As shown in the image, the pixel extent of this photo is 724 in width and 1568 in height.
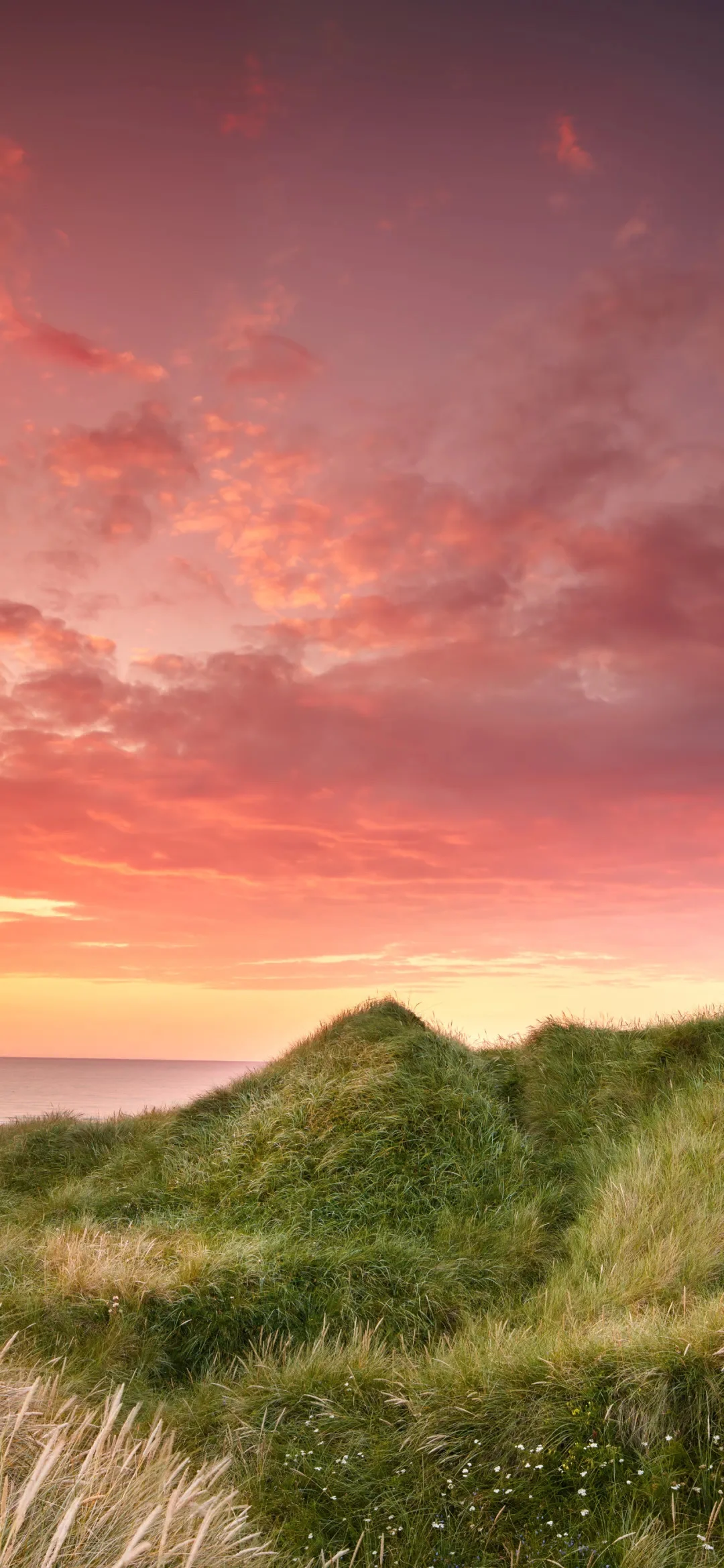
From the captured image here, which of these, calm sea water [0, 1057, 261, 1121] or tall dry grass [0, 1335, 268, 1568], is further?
calm sea water [0, 1057, 261, 1121]

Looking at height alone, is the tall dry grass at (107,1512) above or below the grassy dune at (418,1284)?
above

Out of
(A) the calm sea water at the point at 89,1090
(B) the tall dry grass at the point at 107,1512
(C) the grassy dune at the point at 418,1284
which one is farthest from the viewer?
(A) the calm sea water at the point at 89,1090

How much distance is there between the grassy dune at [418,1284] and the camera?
16.5 ft

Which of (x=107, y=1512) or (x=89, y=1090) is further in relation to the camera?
(x=89, y=1090)

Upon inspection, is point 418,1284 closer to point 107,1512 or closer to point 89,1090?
point 107,1512

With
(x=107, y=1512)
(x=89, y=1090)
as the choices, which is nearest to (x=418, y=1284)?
(x=107, y=1512)

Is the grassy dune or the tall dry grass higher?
the tall dry grass

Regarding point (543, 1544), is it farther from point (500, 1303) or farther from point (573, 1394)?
point (500, 1303)

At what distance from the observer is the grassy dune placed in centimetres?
504

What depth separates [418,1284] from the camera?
7992 millimetres

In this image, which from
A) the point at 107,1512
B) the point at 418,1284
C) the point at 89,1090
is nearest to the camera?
the point at 107,1512

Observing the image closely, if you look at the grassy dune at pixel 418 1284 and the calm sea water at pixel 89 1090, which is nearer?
the grassy dune at pixel 418 1284

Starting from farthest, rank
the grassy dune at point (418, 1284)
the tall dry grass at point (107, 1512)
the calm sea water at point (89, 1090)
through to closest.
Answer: the calm sea water at point (89, 1090)
the grassy dune at point (418, 1284)
the tall dry grass at point (107, 1512)

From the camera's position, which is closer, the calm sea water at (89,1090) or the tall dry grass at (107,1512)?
the tall dry grass at (107,1512)
